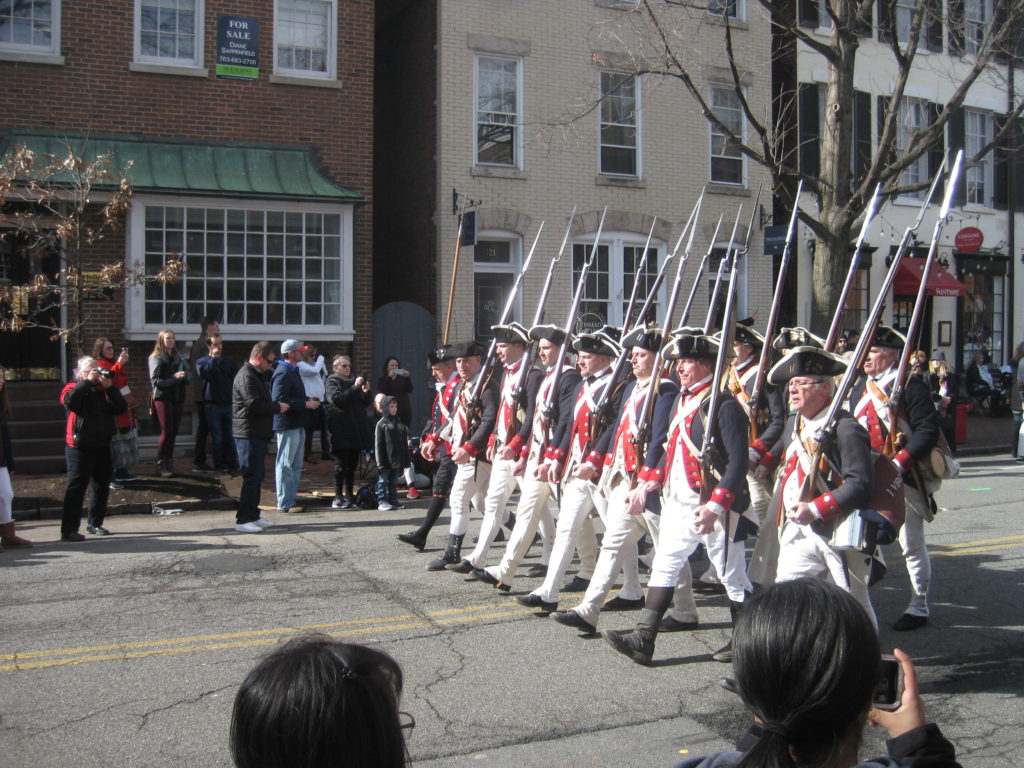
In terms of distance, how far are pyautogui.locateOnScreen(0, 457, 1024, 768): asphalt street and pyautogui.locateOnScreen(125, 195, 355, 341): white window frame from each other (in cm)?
608

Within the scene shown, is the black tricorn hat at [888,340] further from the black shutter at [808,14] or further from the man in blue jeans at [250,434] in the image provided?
the black shutter at [808,14]

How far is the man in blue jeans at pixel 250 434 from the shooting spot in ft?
32.9

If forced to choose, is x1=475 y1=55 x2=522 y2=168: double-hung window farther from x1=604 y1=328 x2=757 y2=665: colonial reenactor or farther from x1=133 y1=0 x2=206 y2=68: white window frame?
x1=604 y1=328 x2=757 y2=665: colonial reenactor

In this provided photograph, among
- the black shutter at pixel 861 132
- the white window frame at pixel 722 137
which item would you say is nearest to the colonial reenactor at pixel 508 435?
the white window frame at pixel 722 137

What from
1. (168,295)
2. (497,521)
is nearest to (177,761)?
(497,521)

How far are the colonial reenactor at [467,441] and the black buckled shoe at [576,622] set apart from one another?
6.56ft

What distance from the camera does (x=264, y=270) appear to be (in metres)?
15.9

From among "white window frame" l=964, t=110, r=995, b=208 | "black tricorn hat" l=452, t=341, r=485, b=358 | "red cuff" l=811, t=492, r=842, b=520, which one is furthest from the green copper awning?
"white window frame" l=964, t=110, r=995, b=208

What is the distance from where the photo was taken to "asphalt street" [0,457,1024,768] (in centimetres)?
470

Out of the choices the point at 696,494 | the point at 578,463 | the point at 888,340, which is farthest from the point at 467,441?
the point at 888,340

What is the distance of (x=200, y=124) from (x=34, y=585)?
9.79 metres

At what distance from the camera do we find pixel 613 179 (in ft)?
61.0

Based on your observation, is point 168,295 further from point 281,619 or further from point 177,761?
point 177,761

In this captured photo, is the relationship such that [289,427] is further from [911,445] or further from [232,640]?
[911,445]
